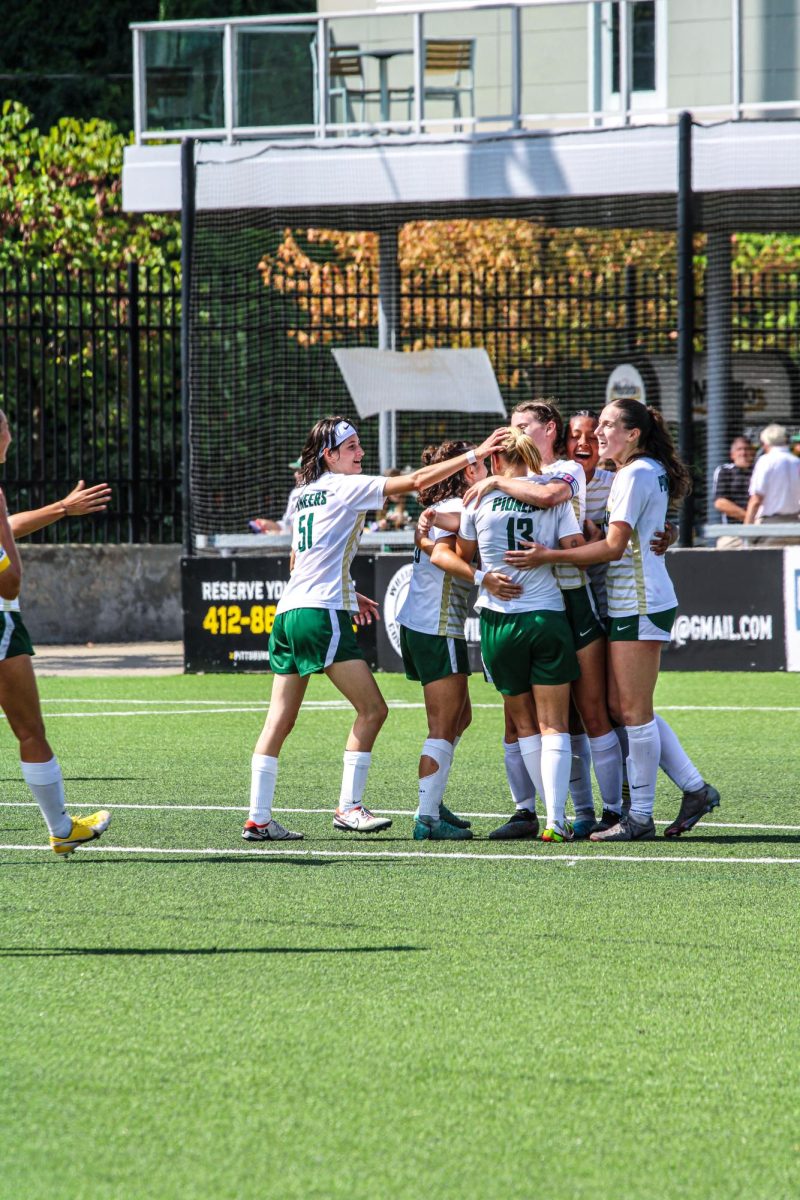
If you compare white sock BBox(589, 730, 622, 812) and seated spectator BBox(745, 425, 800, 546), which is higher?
seated spectator BBox(745, 425, 800, 546)

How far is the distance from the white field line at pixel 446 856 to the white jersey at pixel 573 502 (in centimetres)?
122

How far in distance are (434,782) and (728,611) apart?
314 inches

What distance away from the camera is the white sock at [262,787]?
7348 mm

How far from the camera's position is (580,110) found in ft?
60.7

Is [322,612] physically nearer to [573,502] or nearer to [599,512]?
[573,502]

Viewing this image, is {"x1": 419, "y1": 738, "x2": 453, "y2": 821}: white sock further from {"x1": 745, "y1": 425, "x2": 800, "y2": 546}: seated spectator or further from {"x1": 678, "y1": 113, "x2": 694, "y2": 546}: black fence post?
{"x1": 745, "y1": 425, "x2": 800, "y2": 546}: seated spectator

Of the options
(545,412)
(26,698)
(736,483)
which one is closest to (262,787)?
(26,698)

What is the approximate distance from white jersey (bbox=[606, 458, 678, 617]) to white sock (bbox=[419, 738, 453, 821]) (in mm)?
991

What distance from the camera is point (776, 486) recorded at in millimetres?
15461

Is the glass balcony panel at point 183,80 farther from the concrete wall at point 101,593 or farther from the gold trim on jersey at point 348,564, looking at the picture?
the gold trim on jersey at point 348,564

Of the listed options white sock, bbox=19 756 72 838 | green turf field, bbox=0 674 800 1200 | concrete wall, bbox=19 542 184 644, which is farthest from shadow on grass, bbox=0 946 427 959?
concrete wall, bbox=19 542 184 644

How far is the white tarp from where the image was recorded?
16.8m

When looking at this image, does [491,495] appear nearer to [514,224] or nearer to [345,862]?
[345,862]

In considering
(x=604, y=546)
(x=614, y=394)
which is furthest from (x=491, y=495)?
(x=614, y=394)
